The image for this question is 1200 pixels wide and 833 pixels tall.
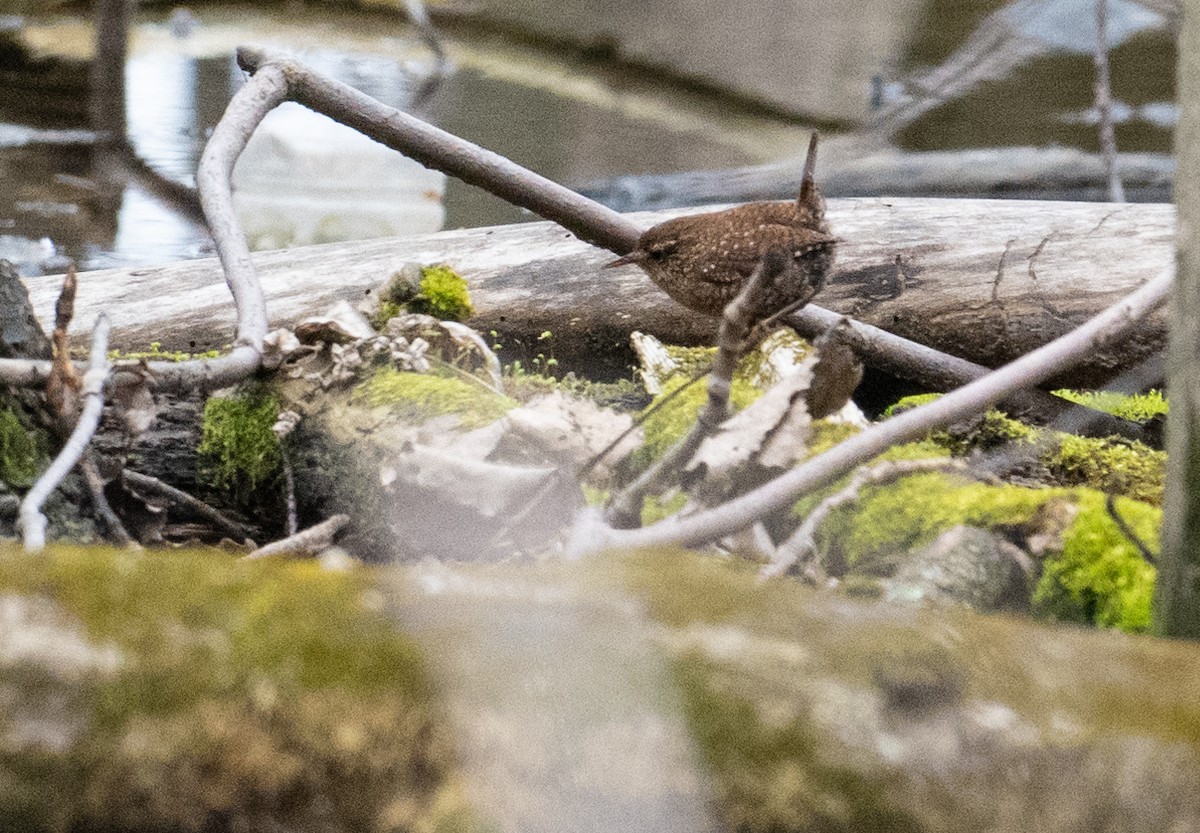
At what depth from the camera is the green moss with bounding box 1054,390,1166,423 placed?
2.44 m

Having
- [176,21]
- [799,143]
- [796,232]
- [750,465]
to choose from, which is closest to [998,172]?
[799,143]

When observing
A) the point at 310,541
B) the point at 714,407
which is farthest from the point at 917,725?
the point at 310,541

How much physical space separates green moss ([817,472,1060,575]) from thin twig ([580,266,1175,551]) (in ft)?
0.42

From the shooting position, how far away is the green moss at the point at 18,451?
1.53 meters

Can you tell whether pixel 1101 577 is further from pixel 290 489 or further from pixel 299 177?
pixel 299 177

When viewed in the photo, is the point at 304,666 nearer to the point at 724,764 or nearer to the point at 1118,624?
the point at 724,764

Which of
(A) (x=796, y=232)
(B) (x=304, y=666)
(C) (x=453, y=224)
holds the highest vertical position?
(A) (x=796, y=232)

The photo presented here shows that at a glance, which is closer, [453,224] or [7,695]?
[7,695]

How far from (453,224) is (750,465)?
3633mm

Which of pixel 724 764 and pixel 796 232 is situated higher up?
pixel 796 232

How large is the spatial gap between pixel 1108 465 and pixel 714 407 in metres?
1.08

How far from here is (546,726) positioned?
873 millimetres

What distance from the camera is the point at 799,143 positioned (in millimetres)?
8641

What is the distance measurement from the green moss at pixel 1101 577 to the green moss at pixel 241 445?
1247 millimetres
